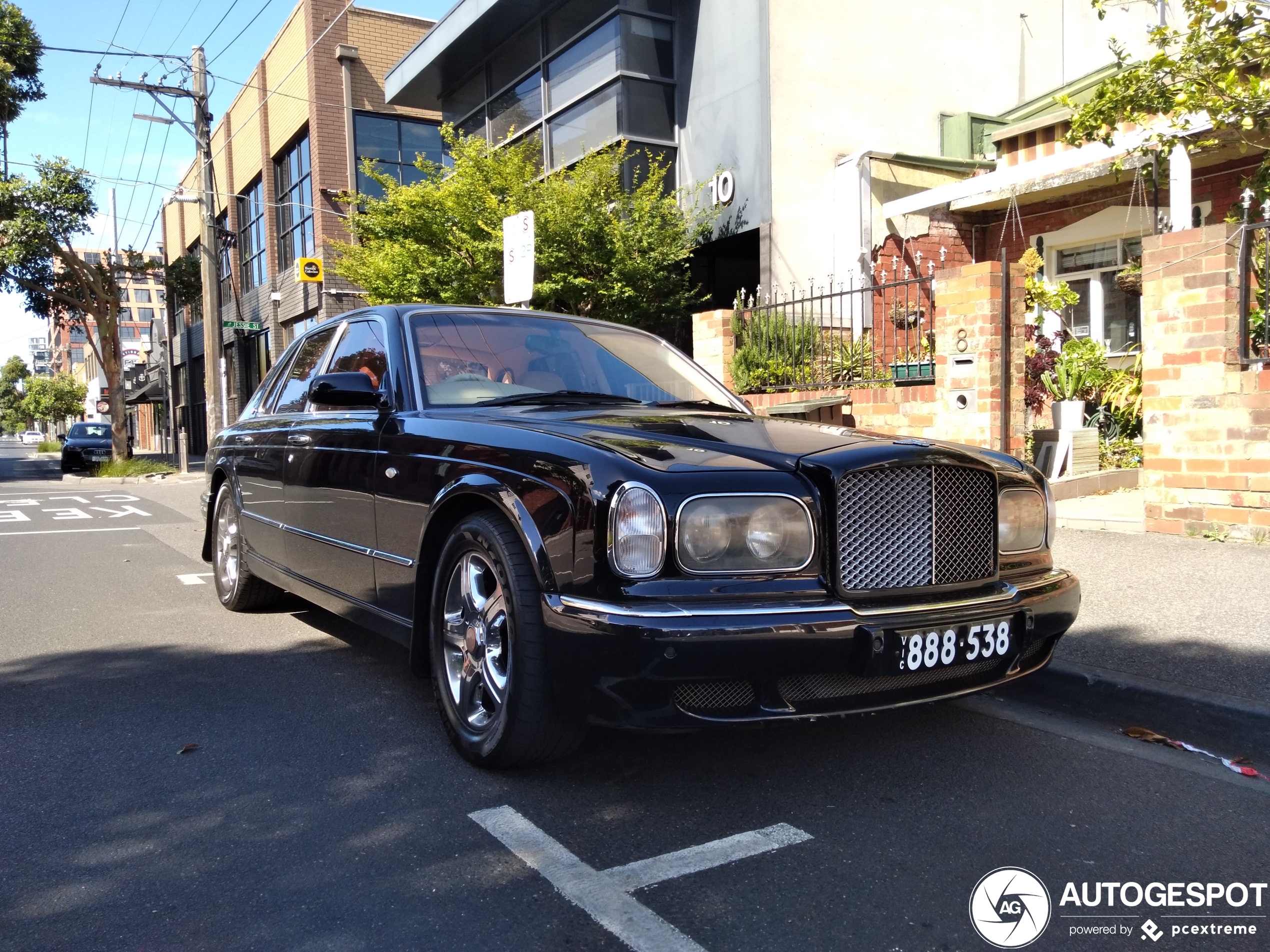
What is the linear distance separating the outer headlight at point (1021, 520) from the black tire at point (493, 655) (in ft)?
5.11

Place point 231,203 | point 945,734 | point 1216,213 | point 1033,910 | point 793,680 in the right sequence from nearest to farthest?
point 1033,910 → point 793,680 → point 945,734 → point 1216,213 → point 231,203

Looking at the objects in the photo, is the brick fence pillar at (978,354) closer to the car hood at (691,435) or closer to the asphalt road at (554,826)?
the asphalt road at (554,826)

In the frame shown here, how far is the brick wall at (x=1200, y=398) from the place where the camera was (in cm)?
651

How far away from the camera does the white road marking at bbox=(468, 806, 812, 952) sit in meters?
2.27

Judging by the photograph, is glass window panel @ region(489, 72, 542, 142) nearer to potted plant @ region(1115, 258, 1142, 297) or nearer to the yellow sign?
the yellow sign

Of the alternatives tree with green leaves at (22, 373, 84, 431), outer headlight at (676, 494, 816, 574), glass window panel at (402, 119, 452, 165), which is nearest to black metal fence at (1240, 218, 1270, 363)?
outer headlight at (676, 494, 816, 574)

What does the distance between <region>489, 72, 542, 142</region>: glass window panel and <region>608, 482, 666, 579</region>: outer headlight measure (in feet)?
47.1

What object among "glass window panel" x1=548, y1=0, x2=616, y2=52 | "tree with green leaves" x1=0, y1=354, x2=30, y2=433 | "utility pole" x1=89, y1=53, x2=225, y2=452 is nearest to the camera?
"glass window panel" x1=548, y1=0, x2=616, y2=52

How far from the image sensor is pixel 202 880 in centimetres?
256

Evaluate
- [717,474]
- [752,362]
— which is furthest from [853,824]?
[752,362]

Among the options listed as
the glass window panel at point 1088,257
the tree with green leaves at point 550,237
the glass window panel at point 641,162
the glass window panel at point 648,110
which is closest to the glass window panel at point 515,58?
the glass window panel at point 648,110

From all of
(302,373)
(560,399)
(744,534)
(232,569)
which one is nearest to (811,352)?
(302,373)

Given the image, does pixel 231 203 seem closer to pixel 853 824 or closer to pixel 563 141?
pixel 563 141

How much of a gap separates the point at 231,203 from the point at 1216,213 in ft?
92.6
